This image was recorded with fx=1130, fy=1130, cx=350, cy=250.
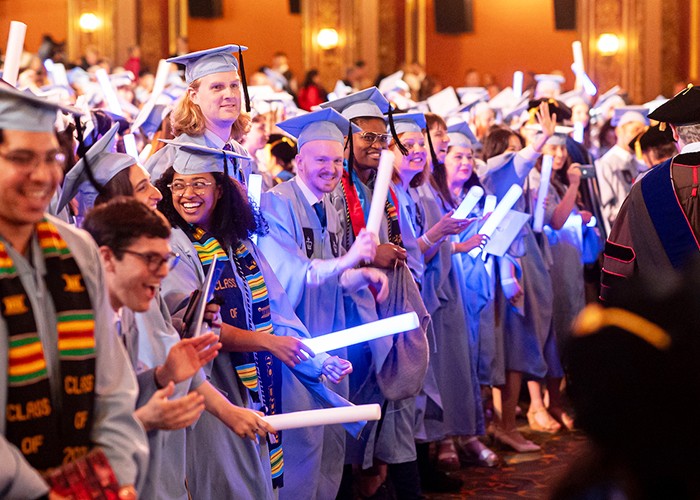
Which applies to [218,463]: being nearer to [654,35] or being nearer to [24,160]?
[24,160]

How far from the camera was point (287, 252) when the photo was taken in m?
4.93

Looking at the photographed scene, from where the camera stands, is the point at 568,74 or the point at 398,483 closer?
the point at 398,483

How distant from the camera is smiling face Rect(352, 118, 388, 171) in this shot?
561cm

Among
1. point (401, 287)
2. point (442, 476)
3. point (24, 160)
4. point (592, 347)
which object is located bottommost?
point (442, 476)

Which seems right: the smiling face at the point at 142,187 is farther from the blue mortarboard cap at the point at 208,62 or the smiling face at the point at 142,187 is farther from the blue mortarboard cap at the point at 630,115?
the blue mortarboard cap at the point at 630,115

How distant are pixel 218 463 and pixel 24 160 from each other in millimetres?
A: 1750

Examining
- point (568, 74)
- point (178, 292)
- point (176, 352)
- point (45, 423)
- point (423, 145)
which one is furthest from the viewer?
point (568, 74)

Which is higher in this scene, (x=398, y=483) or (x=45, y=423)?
(x=45, y=423)

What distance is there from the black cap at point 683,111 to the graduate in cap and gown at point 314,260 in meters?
1.39

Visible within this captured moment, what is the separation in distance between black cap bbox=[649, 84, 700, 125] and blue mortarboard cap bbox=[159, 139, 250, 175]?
1.91m

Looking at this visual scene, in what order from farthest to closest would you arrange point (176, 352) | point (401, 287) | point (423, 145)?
point (423, 145), point (401, 287), point (176, 352)

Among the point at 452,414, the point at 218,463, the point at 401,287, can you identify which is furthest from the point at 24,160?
the point at 452,414

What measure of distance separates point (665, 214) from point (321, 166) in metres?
1.50

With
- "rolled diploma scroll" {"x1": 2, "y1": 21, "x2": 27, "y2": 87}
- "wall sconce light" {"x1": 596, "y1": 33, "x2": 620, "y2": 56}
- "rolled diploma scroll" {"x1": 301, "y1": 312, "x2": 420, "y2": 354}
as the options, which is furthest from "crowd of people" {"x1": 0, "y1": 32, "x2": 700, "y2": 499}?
"wall sconce light" {"x1": 596, "y1": 33, "x2": 620, "y2": 56}
